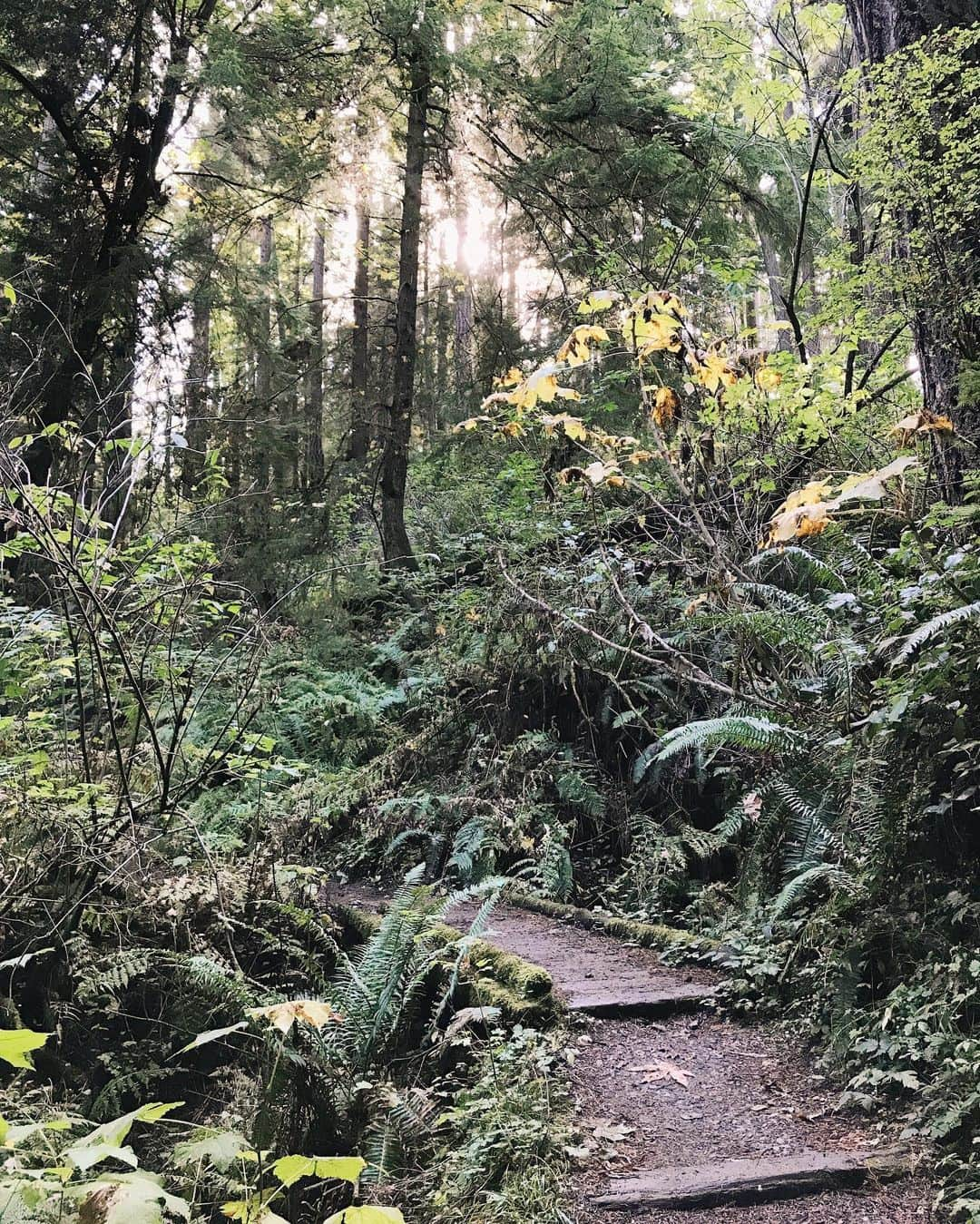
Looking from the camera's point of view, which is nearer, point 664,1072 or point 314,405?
point 664,1072

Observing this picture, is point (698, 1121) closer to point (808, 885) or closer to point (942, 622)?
point (808, 885)

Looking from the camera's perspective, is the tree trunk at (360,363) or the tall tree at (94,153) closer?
the tall tree at (94,153)

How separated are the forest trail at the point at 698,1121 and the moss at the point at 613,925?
263 mm

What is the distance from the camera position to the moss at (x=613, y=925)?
16.1 ft

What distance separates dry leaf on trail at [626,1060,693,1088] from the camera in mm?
3582

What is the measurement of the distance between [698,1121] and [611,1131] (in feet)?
1.18

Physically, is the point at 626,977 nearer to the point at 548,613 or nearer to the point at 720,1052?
the point at 720,1052

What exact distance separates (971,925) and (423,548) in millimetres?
9431

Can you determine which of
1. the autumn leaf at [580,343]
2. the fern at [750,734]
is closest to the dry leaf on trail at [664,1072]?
the fern at [750,734]

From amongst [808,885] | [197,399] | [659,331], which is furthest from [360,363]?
[808,885]

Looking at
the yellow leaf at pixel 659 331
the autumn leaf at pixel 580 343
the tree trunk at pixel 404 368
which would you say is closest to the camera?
the autumn leaf at pixel 580 343

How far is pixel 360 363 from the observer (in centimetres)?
1316

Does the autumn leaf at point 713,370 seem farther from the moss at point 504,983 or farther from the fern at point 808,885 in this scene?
the moss at point 504,983

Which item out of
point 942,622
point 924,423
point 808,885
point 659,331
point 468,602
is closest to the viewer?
point 942,622
